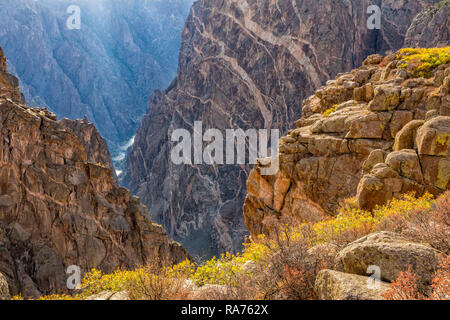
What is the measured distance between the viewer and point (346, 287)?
5289 millimetres

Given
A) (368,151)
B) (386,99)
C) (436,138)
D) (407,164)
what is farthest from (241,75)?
(436,138)

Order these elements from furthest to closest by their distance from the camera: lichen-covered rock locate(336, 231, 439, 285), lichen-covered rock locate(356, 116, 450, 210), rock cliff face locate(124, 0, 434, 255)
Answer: rock cliff face locate(124, 0, 434, 255)
lichen-covered rock locate(356, 116, 450, 210)
lichen-covered rock locate(336, 231, 439, 285)

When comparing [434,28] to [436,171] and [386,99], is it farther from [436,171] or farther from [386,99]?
[436,171]

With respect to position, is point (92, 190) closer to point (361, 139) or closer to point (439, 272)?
point (361, 139)

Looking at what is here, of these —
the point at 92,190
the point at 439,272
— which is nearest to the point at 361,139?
the point at 439,272

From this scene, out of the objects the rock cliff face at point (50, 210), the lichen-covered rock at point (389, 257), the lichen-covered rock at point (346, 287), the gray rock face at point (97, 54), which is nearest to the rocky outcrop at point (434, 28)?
the rock cliff face at point (50, 210)

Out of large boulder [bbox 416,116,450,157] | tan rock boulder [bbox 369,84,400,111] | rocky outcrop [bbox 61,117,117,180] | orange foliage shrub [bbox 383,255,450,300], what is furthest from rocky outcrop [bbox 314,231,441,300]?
rocky outcrop [bbox 61,117,117,180]

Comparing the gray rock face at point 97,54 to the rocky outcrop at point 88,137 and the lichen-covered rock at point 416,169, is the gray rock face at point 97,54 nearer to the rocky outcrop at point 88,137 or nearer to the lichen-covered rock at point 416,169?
the rocky outcrop at point 88,137

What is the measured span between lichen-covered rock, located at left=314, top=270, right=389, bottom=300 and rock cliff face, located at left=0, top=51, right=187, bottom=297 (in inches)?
711

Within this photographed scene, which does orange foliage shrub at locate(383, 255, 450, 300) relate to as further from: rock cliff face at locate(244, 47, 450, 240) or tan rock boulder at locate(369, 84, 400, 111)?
tan rock boulder at locate(369, 84, 400, 111)

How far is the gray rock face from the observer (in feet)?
473
